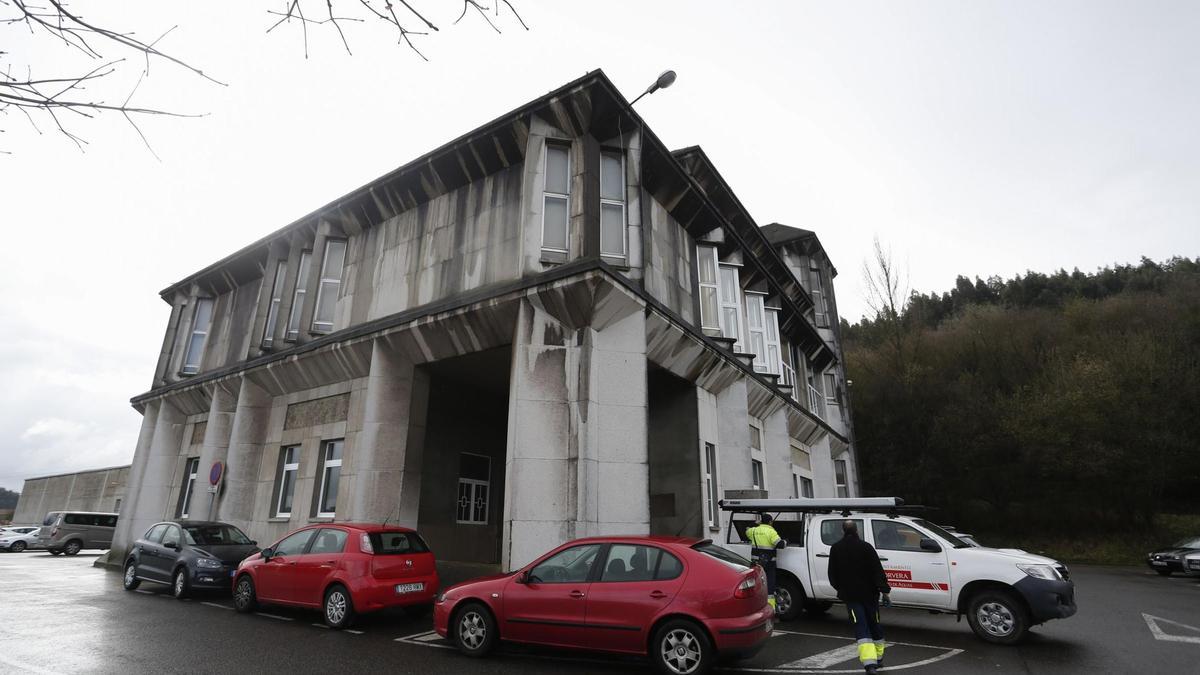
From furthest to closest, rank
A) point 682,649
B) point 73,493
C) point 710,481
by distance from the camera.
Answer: point 73,493 → point 710,481 → point 682,649

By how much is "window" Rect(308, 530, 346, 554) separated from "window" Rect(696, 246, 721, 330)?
10.1 meters

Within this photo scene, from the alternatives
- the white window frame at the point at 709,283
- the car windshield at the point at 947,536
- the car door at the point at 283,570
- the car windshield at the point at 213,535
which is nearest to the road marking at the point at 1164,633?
the car windshield at the point at 947,536

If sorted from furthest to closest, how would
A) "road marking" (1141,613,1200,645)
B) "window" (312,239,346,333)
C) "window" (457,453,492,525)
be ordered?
"window" (457,453,492,525), "window" (312,239,346,333), "road marking" (1141,613,1200,645)

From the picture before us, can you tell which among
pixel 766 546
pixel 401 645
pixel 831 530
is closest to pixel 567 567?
pixel 401 645

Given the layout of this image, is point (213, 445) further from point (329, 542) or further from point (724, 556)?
point (724, 556)

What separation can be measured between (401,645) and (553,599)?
94.5 inches

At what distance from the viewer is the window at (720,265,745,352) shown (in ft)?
54.2

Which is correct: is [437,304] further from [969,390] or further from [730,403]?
[969,390]

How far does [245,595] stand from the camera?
9.68 meters

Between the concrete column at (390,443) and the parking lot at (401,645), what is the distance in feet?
10.2

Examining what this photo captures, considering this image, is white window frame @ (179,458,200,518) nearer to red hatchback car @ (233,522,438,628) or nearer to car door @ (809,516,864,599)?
red hatchback car @ (233,522,438,628)

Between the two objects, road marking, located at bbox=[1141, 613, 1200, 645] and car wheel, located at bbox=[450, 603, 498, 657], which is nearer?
car wheel, located at bbox=[450, 603, 498, 657]

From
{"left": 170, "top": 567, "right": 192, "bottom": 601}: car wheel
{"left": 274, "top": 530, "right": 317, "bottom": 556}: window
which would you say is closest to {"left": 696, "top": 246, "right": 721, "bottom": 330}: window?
{"left": 274, "top": 530, "right": 317, "bottom": 556}: window

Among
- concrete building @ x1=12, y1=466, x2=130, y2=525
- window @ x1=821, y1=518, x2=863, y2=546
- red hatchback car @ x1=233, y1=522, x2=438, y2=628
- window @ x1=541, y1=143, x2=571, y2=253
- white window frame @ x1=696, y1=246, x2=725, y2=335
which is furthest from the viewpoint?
concrete building @ x1=12, y1=466, x2=130, y2=525
